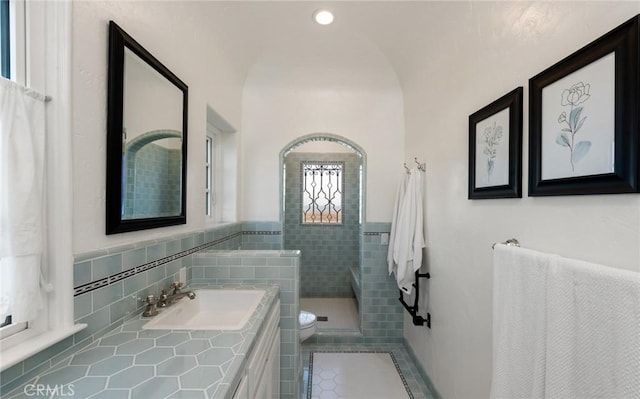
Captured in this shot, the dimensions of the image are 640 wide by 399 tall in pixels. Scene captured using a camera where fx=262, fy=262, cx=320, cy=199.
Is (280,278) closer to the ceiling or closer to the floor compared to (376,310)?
closer to the ceiling

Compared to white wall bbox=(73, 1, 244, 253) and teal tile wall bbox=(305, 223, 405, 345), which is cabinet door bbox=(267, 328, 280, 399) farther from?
teal tile wall bbox=(305, 223, 405, 345)

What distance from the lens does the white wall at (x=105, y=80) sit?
2.89 feet

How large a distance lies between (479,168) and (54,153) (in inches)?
68.9

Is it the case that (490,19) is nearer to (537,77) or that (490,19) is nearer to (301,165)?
(537,77)

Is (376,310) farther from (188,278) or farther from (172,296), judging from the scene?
(172,296)

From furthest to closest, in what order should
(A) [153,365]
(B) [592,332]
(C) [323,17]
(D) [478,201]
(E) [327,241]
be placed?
(E) [327,241] → (C) [323,17] → (D) [478,201] → (A) [153,365] → (B) [592,332]

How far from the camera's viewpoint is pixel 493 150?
1.25 m

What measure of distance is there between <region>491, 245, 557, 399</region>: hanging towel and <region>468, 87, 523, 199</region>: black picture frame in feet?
0.97

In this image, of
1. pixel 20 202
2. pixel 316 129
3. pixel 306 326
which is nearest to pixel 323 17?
pixel 316 129

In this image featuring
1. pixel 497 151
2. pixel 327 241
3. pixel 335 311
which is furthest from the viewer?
pixel 327 241

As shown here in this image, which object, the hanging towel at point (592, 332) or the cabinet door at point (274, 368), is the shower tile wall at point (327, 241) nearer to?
the cabinet door at point (274, 368)

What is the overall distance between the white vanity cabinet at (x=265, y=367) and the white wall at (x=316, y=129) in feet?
4.50

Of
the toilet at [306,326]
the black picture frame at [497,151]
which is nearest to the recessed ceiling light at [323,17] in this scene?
the black picture frame at [497,151]

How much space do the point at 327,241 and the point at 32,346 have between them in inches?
131
